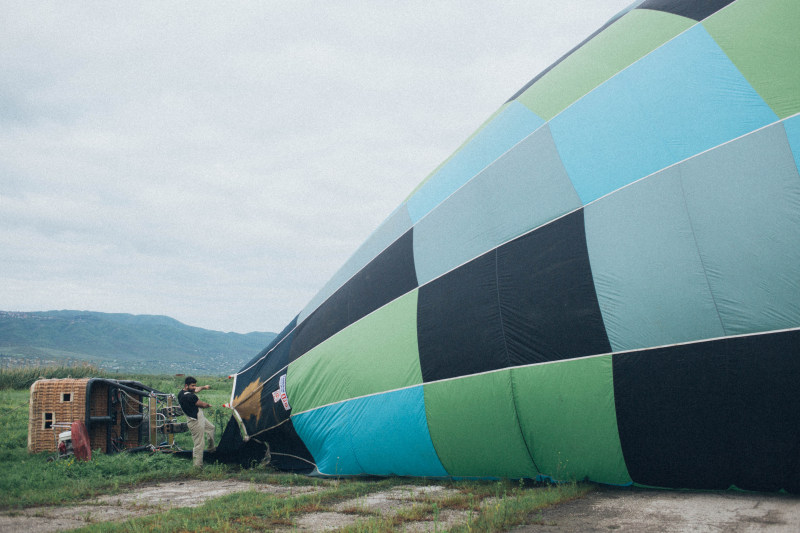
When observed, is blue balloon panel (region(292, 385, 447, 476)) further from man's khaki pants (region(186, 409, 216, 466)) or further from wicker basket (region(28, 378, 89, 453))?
wicker basket (region(28, 378, 89, 453))

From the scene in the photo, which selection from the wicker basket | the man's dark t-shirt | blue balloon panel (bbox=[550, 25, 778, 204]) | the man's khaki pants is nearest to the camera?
blue balloon panel (bbox=[550, 25, 778, 204])

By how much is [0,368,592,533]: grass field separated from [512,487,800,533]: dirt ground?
0.19 m

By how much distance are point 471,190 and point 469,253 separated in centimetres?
73

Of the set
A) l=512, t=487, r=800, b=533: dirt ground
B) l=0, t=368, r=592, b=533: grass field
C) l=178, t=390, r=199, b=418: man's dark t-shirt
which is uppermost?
l=178, t=390, r=199, b=418: man's dark t-shirt

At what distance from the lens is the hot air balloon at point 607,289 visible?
3.96 m

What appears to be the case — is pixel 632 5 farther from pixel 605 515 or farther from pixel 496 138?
pixel 605 515

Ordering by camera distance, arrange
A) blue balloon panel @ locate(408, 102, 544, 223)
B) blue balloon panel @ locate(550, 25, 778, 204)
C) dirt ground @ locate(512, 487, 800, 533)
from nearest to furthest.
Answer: dirt ground @ locate(512, 487, 800, 533), blue balloon panel @ locate(550, 25, 778, 204), blue balloon panel @ locate(408, 102, 544, 223)

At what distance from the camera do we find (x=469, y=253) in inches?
218

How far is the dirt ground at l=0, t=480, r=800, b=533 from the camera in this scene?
3.41 meters

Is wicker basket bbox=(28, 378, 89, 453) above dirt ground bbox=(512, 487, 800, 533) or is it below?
above

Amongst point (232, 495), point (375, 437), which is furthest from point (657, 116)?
point (232, 495)

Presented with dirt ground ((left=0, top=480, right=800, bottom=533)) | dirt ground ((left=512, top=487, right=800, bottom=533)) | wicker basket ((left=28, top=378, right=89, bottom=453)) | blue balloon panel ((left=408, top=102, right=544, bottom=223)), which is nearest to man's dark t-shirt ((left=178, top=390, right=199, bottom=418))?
wicker basket ((left=28, top=378, right=89, bottom=453))

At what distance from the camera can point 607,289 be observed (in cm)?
449

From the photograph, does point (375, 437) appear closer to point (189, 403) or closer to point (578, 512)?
point (578, 512)
